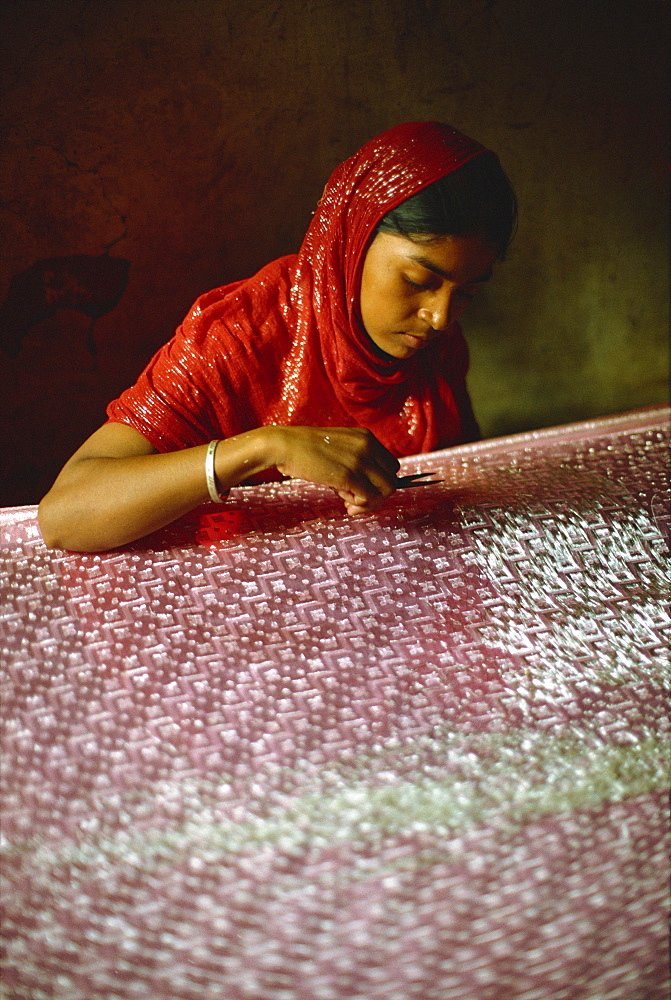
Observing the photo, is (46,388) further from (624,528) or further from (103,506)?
(624,528)

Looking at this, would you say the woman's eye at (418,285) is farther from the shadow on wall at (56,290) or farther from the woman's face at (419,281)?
the shadow on wall at (56,290)

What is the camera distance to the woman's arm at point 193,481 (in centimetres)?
75

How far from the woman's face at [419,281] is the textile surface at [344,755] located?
25 cm

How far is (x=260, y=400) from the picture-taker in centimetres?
101

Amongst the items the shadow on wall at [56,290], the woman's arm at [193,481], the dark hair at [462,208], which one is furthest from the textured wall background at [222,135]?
the woman's arm at [193,481]

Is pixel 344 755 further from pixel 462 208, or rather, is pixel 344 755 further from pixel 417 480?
pixel 462 208

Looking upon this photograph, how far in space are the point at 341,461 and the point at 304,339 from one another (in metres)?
0.32

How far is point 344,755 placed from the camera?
60 cm

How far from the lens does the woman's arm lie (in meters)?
0.75

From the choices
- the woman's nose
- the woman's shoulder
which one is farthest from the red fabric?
the woman's nose

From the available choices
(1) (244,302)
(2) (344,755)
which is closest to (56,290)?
(1) (244,302)

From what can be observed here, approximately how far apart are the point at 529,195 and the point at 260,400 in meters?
0.59

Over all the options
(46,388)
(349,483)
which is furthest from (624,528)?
(46,388)

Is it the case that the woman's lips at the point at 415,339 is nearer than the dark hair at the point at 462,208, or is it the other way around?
the dark hair at the point at 462,208
